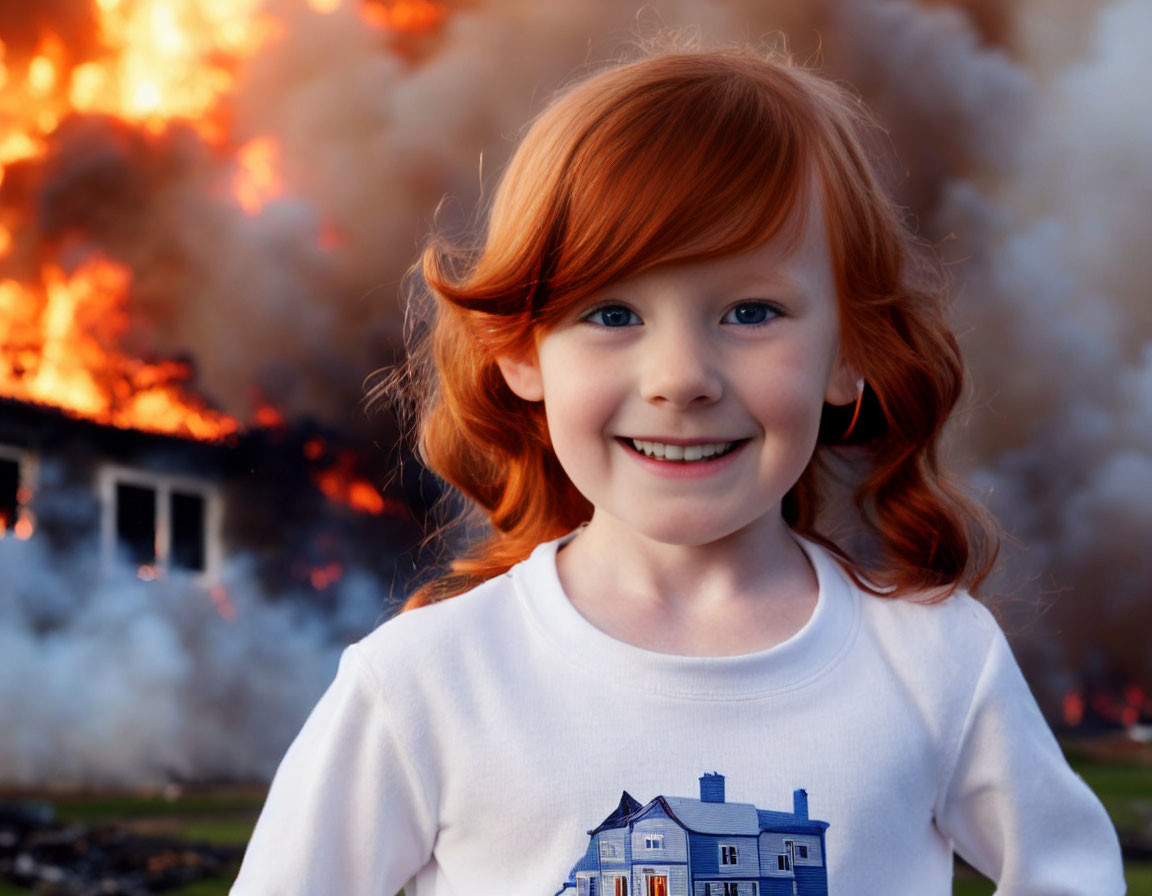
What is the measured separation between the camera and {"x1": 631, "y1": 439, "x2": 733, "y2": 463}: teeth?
1.31m

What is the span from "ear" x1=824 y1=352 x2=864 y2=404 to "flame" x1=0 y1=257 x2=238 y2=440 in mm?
2033

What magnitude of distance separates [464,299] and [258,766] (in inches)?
80.1

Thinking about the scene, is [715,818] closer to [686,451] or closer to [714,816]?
[714,816]

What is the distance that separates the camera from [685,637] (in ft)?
4.52

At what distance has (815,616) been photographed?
1.37 meters

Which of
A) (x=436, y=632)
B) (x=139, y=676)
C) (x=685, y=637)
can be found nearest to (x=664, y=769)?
(x=685, y=637)

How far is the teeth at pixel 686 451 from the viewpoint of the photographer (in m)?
1.31

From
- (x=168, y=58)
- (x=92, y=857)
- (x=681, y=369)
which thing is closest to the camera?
(x=681, y=369)

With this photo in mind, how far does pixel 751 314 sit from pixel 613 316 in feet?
0.43

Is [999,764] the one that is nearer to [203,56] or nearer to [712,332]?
[712,332]

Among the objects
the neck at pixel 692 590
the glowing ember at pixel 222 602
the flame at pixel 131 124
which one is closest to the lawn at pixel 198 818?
the glowing ember at pixel 222 602

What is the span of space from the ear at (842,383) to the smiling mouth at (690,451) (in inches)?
6.0

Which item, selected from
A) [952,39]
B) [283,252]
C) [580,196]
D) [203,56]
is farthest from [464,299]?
[952,39]

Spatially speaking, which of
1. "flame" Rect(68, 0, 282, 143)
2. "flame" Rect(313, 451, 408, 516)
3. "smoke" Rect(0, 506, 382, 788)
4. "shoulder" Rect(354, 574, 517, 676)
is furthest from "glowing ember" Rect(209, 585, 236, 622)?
"shoulder" Rect(354, 574, 517, 676)
